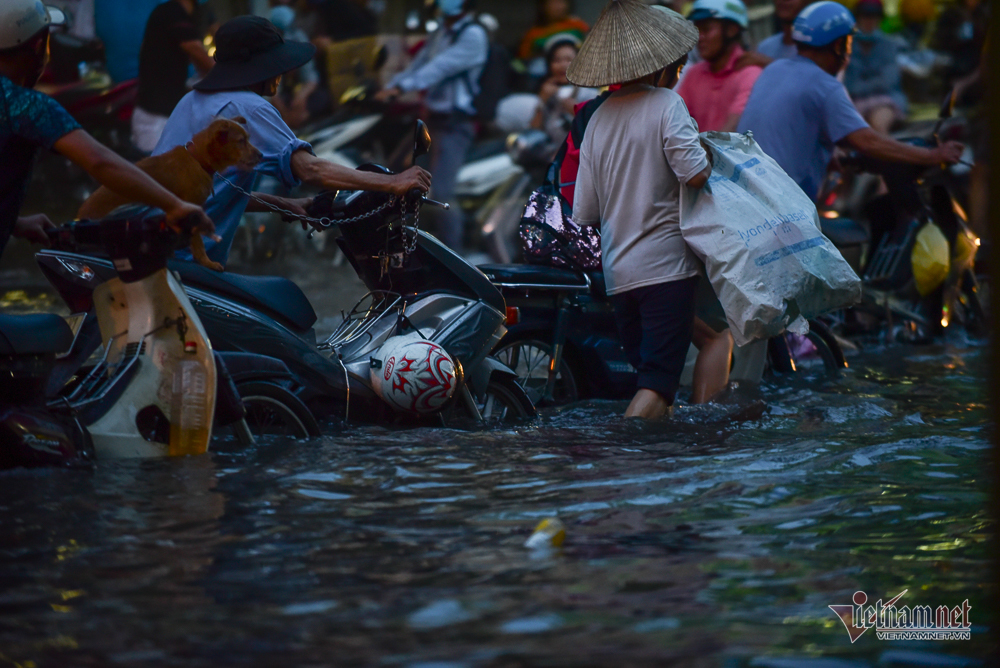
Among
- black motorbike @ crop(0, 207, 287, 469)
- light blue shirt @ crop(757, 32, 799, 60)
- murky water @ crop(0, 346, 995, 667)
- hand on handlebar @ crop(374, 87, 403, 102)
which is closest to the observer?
murky water @ crop(0, 346, 995, 667)

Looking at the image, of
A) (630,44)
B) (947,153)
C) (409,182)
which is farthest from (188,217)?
(947,153)

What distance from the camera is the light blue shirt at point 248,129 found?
4938 millimetres

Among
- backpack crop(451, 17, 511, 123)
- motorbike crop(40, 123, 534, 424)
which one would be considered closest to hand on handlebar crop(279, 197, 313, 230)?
motorbike crop(40, 123, 534, 424)

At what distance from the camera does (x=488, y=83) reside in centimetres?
1109

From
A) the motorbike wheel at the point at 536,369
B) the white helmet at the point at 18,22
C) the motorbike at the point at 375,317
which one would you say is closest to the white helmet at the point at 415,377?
the motorbike at the point at 375,317

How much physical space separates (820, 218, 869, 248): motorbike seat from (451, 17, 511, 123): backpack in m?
4.07

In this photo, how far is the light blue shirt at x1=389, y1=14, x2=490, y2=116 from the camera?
415 inches

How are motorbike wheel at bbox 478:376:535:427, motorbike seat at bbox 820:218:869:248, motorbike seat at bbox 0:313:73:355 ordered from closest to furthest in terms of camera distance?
1. motorbike seat at bbox 0:313:73:355
2. motorbike wheel at bbox 478:376:535:427
3. motorbike seat at bbox 820:218:869:248

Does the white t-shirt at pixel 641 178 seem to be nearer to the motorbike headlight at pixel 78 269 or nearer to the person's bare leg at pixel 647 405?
the person's bare leg at pixel 647 405

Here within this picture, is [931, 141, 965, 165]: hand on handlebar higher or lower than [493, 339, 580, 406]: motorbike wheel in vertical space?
higher

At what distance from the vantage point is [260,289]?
498 cm

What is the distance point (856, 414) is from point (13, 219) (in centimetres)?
367

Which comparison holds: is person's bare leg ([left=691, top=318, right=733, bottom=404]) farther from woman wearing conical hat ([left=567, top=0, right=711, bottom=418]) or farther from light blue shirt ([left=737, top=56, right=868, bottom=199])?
light blue shirt ([left=737, top=56, right=868, bottom=199])

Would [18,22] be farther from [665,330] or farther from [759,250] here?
[759,250]
